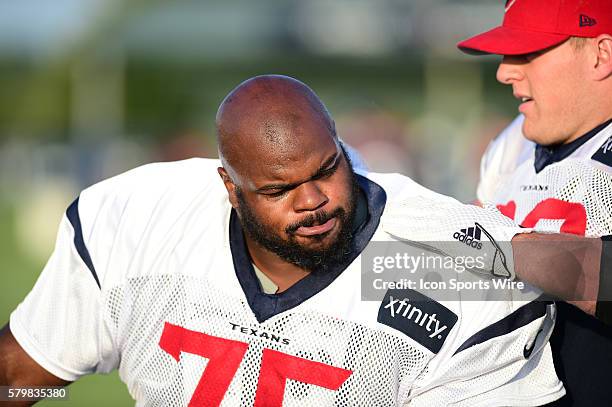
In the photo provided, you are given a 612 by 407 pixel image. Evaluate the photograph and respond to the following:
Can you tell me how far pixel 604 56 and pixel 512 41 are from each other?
0.30 m

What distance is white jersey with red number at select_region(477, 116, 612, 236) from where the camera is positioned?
9.57 feet

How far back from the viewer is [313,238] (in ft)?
8.63

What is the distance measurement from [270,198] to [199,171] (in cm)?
43

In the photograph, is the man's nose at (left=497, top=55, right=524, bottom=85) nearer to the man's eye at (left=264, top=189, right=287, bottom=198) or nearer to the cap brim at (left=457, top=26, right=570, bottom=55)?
the cap brim at (left=457, top=26, right=570, bottom=55)

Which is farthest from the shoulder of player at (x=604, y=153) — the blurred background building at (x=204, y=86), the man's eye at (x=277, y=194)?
the blurred background building at (x=204, y=86)

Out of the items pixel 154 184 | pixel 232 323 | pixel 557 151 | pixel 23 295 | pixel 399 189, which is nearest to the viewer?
pixel 232 323

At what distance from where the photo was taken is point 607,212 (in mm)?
2902

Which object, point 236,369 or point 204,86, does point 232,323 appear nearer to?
point 236,369

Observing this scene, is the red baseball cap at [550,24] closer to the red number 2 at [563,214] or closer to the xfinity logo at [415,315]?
the red number 2 at [563,214]

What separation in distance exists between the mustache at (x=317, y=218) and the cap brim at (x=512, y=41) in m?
0.98

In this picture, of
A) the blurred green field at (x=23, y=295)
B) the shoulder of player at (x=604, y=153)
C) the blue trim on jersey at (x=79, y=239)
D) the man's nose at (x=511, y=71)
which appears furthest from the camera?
the blurred green field at (x=23, y=295)

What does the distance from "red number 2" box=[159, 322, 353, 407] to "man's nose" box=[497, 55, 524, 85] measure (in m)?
1.26

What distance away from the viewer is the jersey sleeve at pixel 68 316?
286 cm

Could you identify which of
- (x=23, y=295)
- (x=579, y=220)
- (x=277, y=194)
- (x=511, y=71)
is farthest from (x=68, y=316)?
(x=23, y=295)
